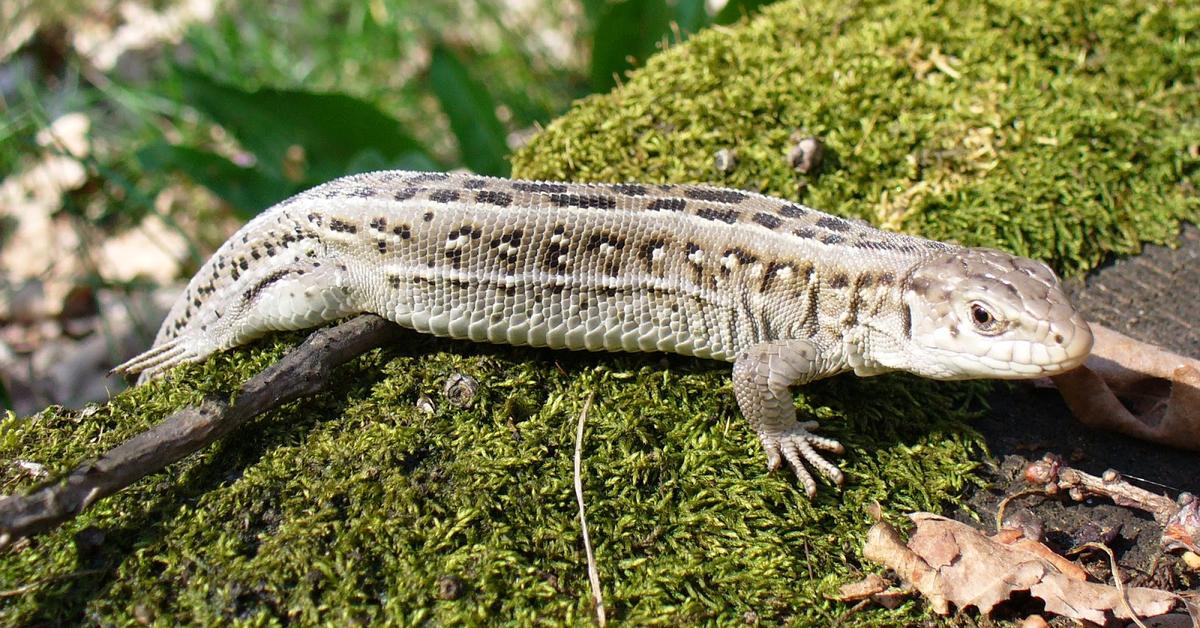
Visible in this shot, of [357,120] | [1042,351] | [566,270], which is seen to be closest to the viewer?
[1042,351]

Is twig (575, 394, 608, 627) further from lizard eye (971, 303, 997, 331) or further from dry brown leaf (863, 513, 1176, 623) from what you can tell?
lizard eye (971, 303, 997, 331)

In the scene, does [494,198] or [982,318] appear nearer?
[982,318]

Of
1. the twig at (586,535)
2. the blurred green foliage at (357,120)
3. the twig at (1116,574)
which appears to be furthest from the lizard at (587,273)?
the blurred green foliage at (357,120)

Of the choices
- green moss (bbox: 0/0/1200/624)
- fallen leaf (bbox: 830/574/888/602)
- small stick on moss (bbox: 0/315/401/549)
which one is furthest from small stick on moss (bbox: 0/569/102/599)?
fallen leaf (bbox: 830/574/888/602)

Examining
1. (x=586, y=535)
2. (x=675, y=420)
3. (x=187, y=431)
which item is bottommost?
(x=586, y=535)

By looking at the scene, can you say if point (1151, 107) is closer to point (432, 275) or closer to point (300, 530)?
point (432, 275)

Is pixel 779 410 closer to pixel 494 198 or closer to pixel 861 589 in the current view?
pixel 861 589

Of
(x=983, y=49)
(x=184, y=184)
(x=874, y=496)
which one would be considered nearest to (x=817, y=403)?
(x=874, y=496)

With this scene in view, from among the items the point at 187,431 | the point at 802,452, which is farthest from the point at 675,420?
the point at 187,431

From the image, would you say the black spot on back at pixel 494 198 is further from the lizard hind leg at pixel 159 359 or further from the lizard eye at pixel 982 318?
the lizard eye at pixel 982 318
